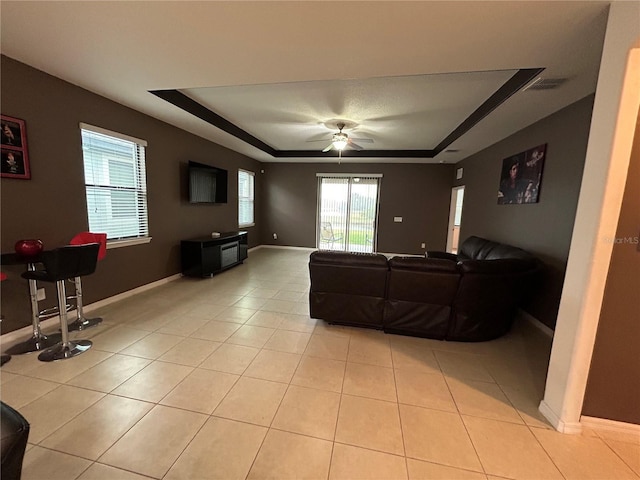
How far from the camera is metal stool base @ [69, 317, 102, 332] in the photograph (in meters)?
2.77

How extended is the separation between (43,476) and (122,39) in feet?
9.40

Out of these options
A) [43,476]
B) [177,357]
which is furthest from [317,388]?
[43,476]

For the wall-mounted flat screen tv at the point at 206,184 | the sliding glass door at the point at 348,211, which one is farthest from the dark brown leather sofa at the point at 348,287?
the sliding glass door at the point at 348,211

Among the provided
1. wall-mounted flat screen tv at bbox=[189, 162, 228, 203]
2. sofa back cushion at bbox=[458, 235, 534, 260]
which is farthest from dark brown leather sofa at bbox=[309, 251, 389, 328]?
wall-mounted flat screen tv at bbox=[189, 162, 228, 203]

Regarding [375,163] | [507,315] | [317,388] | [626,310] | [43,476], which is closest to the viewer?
[43,476]

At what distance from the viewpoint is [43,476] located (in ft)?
4.26

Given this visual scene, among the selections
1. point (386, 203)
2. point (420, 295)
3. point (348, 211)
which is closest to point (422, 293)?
point (420, 295)

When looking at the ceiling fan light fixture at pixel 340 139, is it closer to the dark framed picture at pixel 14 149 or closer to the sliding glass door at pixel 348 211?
the sliding glass door at pixel 348 211

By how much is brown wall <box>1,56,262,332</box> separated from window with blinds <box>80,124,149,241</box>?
10 cm

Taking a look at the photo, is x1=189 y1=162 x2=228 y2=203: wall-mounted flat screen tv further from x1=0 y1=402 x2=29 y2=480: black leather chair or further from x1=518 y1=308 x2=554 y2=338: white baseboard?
x1=518 y1=308 x2=554 y2=338: white baseboard

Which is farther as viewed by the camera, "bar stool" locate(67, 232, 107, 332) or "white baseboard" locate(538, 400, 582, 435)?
"bar stool" locate(67, 232, 107, 332)

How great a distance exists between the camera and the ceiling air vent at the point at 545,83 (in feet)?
7.95

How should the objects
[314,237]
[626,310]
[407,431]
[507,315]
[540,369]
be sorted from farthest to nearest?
[314,237], [507,315], [540,369], [407,431], [626,310]

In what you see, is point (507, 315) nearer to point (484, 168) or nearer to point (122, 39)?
point (484, 168)
